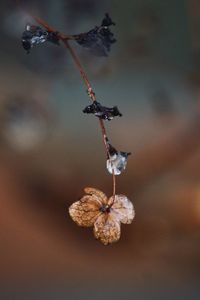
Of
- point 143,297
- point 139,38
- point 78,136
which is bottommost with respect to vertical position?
point 143,297

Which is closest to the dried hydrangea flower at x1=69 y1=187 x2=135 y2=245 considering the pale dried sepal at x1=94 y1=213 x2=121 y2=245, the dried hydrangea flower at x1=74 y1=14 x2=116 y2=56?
the pale dried sepal at x1=94 y1=213 x2=121 y2=245

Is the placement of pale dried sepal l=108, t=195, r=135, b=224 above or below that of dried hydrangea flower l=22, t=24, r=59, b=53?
below

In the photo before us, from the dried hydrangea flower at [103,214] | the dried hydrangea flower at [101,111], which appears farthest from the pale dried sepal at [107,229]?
the dried hydrangea flower at [101,111]

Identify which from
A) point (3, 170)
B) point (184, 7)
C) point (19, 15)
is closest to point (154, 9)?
point (184, 7)

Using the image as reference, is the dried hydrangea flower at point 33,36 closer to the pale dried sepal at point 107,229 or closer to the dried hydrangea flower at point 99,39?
the dried hydrangea flower at point 99,39

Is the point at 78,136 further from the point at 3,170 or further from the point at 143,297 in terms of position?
the point at 143,297

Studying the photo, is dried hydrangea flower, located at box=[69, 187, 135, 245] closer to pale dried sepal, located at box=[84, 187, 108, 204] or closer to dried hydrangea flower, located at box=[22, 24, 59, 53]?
pale dried sepal, located at box=[84, 187, 108, 204]

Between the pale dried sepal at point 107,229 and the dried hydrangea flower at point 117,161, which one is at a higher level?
the dried hydrangea flower at point 117,161
